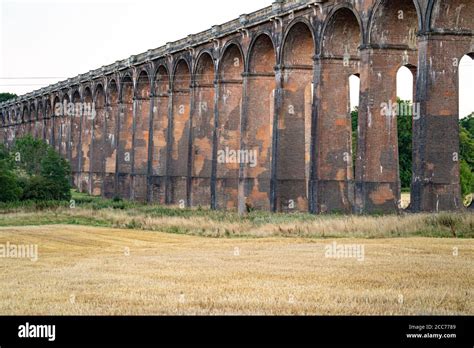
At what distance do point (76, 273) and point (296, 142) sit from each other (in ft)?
79.6

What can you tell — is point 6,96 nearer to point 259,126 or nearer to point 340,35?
point 259,126

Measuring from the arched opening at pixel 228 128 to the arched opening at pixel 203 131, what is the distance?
3.40m

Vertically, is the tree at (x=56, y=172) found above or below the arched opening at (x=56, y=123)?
below

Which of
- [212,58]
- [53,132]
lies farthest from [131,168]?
[53,132]

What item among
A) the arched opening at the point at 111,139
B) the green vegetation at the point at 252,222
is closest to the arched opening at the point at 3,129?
the arched opening at the point at 111,139

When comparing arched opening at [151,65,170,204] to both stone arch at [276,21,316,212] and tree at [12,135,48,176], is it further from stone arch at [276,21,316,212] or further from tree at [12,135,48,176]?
stone arch at [276,21,316,212]

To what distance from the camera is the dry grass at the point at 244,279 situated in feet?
40.0

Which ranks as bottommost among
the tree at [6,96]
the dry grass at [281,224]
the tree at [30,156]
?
the dry grass at [281,224]

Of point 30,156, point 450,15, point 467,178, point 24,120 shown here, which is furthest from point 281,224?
point 24,120

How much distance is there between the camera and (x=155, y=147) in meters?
57.4

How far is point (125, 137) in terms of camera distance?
65000mm

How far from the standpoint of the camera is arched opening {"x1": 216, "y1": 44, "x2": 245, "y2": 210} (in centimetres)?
4706

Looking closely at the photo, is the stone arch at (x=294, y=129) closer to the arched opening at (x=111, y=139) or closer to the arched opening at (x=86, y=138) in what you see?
the arched opening at (x=111, y=139)

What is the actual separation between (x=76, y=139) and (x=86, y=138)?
3133 millimetres
